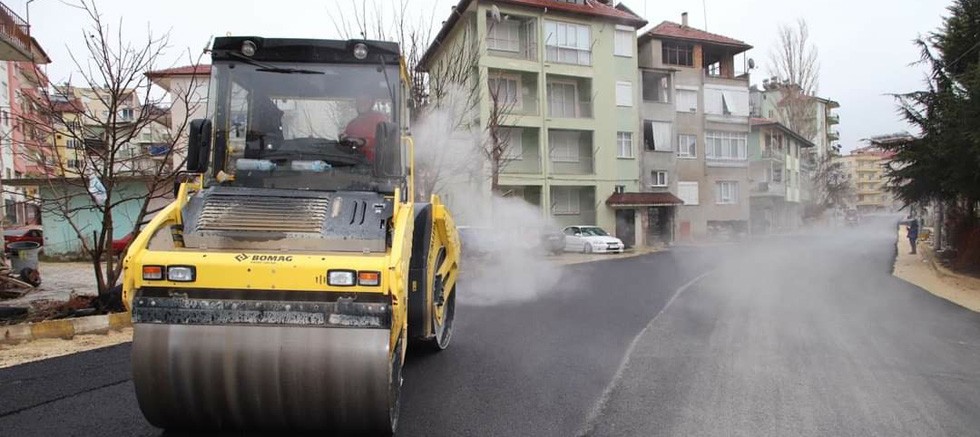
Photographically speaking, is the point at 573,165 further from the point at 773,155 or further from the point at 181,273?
the point at 181,273

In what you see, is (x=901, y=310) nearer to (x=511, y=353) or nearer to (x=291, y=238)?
(x=511, y=353)

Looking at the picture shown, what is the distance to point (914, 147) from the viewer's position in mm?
17203

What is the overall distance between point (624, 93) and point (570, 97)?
9.80ft

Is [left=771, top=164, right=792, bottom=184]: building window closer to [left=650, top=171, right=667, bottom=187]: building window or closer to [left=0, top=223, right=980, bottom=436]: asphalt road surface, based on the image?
[left=650, top=171, right=667, bottom=187]: building window

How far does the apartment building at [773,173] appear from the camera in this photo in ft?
146

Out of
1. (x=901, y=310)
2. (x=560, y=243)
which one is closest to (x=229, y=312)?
(x=901, y=310)

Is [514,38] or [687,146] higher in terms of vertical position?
[514,38]

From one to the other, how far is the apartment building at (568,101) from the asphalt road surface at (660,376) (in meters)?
19.9

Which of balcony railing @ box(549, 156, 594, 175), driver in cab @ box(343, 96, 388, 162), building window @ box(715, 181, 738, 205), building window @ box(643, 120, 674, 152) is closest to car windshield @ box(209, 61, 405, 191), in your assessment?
driver in cab @ box(343, 96, 388, 162)

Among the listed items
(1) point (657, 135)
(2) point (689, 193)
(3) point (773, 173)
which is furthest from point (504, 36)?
(3) point (773, 173)

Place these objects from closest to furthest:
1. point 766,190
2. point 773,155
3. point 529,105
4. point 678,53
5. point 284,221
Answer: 1. point 284,221
2. point 529,105
3. point 678,53
4. point 766,190
5. point 773,155

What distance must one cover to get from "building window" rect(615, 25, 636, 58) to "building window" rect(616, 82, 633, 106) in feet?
5.01

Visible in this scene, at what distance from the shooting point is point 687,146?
37031 millimetres

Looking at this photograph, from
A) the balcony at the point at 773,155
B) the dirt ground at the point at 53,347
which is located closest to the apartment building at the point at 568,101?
the balcony at the point at 773,155
